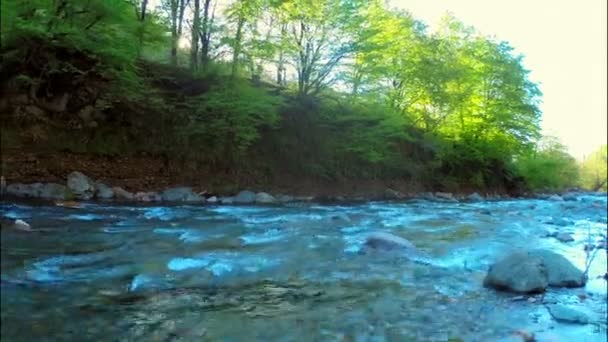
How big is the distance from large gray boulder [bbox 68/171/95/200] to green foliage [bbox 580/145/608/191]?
213 feet

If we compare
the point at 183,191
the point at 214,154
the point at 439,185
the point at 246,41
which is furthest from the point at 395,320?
the point at 439,185

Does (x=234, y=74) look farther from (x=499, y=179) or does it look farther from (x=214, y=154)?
(x=499, y=179)

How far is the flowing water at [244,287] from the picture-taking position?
2588 millimetres

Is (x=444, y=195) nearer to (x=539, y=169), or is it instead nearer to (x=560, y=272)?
(x=539, y=169)

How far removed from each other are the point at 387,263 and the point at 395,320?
2.05 meters

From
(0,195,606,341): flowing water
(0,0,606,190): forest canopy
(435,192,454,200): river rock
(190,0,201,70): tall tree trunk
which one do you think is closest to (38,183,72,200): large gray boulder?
(0,0,606,190): forest canopy

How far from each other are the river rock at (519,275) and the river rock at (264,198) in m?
7.71

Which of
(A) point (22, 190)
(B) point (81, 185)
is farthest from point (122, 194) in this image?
(A) point (22, 190)

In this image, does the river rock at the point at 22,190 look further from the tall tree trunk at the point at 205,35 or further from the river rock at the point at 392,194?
the river rock at the point at 392,194

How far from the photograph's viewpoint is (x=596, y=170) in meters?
64.4

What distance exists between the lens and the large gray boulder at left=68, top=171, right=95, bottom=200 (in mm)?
8898

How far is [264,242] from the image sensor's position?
20.7 ft

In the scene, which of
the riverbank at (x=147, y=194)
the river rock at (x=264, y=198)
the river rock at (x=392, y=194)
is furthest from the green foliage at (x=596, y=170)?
the river rock at (x=264, y=198)

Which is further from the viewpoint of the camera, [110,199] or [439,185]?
[439,185]
